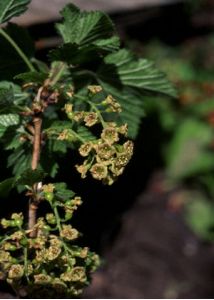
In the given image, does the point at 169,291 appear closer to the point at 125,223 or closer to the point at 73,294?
the point at 125,223

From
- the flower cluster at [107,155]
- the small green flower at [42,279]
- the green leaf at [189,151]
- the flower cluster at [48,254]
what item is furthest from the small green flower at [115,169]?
the green leaf at [189,151]

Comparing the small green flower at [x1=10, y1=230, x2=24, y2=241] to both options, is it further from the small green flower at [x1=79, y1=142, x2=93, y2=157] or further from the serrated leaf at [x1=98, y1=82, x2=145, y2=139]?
the serrated leaf at [x1=98, y1=82, x2=145, y2=139]

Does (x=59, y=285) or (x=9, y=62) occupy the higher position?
(x=9, y=62)

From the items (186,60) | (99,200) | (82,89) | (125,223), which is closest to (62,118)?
(82,89)

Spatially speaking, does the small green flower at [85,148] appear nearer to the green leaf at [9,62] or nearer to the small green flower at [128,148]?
the small green flower at [128,148]

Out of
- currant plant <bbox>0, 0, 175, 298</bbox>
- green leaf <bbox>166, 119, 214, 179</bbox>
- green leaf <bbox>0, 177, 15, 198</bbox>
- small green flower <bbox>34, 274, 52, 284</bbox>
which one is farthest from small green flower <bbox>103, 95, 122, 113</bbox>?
green leaf <bbox>166, 119, 214, 179</bbox>

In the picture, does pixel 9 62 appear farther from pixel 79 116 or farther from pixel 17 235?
pixel 17 235

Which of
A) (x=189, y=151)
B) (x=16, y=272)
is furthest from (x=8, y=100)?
(x=189, y=151)
